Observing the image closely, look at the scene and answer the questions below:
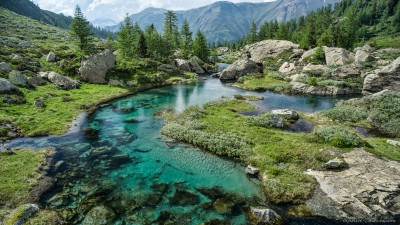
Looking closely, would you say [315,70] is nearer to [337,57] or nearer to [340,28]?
[337,57]

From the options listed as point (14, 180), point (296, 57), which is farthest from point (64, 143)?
point (296, 57)

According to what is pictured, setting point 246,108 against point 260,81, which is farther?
point 260,81

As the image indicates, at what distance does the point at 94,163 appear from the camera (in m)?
27.6

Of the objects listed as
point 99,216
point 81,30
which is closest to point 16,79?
point 81,30

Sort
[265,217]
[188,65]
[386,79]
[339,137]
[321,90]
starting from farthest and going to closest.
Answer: [188,65]
[321,90]
[386,79]
[339,137]
[265,217]

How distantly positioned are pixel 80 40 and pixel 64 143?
2277 inches

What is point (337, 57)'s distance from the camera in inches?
3223

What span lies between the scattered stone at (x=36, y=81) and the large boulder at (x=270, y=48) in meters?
87.6

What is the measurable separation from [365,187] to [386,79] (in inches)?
1806

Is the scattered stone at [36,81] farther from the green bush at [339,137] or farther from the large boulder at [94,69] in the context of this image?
the green bush at [339,137]

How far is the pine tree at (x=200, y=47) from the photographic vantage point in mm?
112606

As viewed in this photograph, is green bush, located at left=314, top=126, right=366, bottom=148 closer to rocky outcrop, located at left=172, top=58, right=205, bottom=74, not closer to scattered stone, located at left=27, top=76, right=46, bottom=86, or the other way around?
scattered stone, located at left=27, top=76, right=46, bottom=86

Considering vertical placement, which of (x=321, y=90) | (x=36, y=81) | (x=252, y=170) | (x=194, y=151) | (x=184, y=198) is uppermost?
(x=36, y=81)

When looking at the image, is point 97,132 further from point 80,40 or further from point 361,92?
point 361,92
